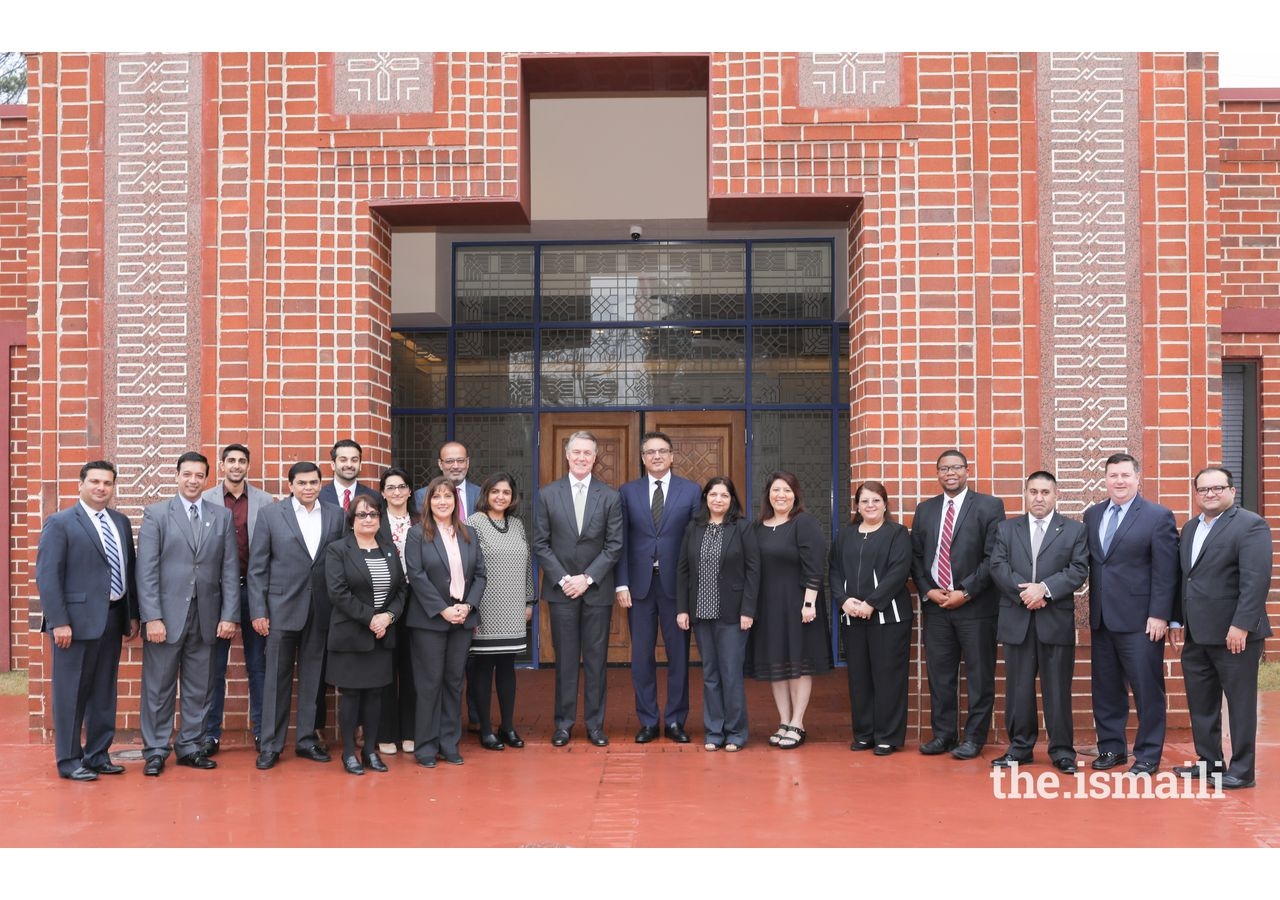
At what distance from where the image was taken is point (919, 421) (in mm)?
7340

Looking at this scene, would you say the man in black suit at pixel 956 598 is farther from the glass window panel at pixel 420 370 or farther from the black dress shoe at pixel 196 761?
the glass window panel at pixel 420 370

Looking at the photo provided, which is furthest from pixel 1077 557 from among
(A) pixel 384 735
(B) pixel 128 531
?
(B) pixel 128 531

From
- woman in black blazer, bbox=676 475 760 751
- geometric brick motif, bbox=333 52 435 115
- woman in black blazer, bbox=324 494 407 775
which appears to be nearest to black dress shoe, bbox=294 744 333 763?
woman in black blazer, bbox=324 494 407 775

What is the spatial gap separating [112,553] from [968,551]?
187 inches

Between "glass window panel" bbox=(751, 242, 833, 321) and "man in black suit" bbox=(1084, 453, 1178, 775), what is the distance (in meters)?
4.00

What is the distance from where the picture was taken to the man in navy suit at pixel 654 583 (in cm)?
716

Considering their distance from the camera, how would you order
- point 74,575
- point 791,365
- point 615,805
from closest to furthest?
1. point 615,805
2. point 74,575
3. point 791,365

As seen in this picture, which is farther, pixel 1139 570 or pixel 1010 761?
pixel 1010 761

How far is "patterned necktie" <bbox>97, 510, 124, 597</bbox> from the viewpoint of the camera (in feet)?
21.4

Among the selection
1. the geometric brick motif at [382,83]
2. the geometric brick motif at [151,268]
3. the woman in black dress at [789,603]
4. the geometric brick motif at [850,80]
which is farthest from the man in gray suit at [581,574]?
the geometric brick motif at [850,80]

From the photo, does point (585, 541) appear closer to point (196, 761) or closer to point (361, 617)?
point (361, 617)

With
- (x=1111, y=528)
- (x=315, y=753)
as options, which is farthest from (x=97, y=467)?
→ (x=1111, y=528)

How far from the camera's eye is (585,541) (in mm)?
7137

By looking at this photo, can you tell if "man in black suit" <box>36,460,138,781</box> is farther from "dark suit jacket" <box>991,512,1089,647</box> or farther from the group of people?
"dark suit jacket" <box>991,512,1089,647</box>
